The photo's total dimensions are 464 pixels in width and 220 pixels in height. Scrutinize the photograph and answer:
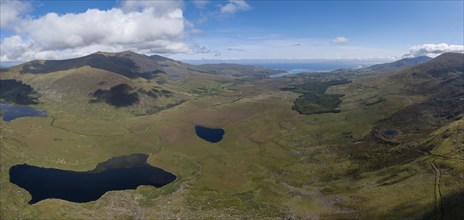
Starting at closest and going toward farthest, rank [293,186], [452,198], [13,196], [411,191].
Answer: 1. [452,198]
2. [411,191]
3. [13,196]
4. [293,186]

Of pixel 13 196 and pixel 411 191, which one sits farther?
pixel 13 196

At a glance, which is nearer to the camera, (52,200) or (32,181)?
(52,200)

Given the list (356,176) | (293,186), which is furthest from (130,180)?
(356,176)

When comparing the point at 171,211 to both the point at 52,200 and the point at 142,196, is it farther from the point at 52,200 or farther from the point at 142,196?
the point at 52,200

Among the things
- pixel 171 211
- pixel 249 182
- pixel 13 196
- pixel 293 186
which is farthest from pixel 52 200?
pixel 293 186

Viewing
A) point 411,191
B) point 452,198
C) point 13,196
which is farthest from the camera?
point 13,196

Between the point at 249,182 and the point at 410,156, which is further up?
the point at 410,156

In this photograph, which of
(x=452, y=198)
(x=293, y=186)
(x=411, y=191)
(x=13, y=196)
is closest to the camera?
(x=452, y=198)

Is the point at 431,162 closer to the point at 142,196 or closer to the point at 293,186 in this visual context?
the point at 293,186

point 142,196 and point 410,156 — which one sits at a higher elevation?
point 410,156
